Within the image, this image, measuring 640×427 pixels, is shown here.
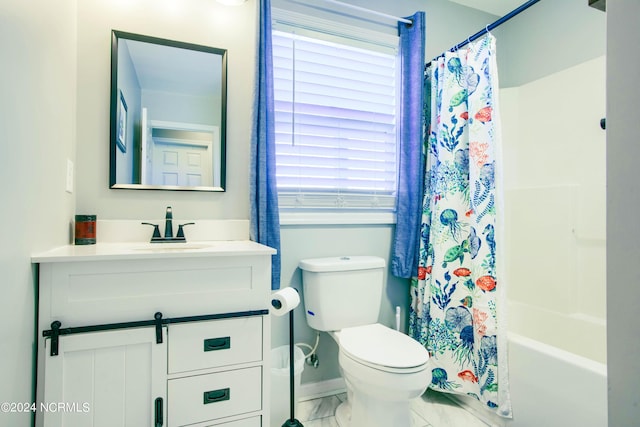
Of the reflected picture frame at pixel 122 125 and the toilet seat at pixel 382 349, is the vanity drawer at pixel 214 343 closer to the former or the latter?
the toilet seat at pixel 382 349

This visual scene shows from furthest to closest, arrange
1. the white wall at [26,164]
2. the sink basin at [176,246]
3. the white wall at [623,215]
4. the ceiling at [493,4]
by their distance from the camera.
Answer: the ceiling at [493,4]
the sink basin at [176,246]
the white wall at [26,164]
the white wall at [623,215]

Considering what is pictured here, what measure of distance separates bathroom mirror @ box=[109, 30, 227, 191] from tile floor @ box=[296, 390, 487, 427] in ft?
4.31

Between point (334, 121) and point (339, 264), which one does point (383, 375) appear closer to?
point (339, 264)

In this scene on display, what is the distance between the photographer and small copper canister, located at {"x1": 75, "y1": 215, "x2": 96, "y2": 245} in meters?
1.45

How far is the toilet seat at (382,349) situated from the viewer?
1365 mm

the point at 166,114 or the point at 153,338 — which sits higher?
the point at 166,114

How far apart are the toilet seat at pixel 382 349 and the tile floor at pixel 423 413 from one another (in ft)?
1.54

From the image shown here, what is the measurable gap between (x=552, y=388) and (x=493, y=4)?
2.52 m

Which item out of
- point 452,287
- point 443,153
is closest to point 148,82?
point 443,153

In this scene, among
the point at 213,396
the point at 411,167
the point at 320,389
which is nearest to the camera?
the point at 213,396

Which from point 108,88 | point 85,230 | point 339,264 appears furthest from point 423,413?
point 108,88

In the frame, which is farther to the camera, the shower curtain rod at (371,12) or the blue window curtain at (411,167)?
the blue window curtain at (411,167)

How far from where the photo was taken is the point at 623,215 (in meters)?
0.35

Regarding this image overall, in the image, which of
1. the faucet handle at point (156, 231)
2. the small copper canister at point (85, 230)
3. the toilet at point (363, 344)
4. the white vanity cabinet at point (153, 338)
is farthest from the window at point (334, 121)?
the small copper canister at point (85, 230)
